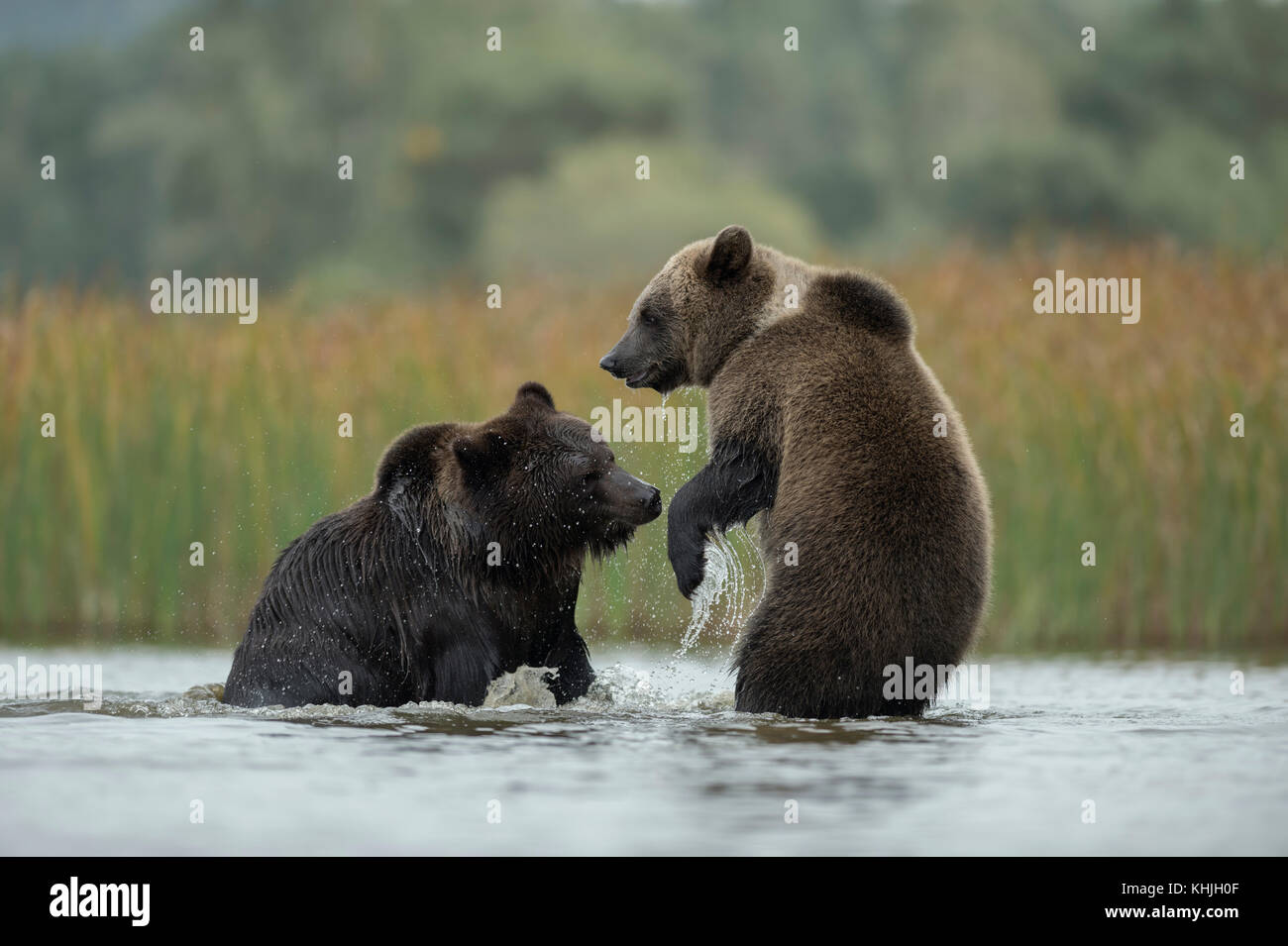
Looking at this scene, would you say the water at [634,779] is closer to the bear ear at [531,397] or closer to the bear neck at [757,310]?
the bear ear at [531,397]

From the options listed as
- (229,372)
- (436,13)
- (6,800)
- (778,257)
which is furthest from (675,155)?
(6,800)

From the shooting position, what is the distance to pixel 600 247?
33.2m

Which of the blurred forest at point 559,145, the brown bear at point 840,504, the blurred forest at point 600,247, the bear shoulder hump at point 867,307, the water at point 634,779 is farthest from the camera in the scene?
the blurred forest at point 559,145

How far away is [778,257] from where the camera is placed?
749 cm

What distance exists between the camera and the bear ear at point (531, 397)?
24.2ft

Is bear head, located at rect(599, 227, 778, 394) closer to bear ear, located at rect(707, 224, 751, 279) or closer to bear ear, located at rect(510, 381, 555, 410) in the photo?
bear ear, located at rect(707, 224, 751, 279)

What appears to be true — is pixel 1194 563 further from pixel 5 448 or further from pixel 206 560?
pixel 5 448

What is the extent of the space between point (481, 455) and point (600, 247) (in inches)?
1044

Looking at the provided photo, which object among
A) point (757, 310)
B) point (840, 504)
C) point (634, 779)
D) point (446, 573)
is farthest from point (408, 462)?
point (634, 779)

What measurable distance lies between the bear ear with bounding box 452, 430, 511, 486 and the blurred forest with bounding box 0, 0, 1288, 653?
1.17 meters

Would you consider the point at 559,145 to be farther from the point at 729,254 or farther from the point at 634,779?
the point at 634,779

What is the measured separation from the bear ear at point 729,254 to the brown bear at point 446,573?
0.88m

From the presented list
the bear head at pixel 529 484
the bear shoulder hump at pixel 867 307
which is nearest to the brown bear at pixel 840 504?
the bear shoulder hump at pixel 867 307
